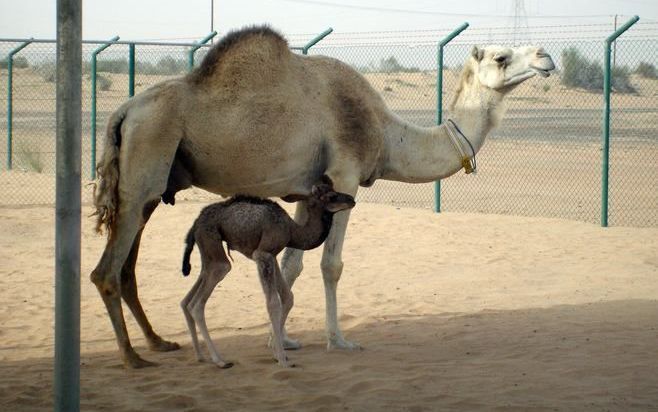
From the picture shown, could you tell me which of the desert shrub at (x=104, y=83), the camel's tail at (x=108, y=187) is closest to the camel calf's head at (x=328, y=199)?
the camel's tail at (x=108, y=187)

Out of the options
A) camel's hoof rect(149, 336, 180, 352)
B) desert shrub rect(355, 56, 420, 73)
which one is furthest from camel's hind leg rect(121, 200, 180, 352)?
desert shrub rect(355, 56, 420, 73)

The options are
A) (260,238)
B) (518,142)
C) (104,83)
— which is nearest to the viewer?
(260,238)

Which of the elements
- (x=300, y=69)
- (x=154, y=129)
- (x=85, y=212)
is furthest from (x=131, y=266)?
(x=85, y=212)

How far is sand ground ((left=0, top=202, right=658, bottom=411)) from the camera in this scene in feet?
20.3

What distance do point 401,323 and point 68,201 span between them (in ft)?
14.8

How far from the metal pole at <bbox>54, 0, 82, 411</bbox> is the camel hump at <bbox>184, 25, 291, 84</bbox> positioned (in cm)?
279

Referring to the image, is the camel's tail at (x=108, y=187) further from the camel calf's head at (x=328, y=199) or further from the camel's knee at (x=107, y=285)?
the camel calf's head at (x=328, y=199)

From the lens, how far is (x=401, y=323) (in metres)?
8.66

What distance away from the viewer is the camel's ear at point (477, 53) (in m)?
8.29

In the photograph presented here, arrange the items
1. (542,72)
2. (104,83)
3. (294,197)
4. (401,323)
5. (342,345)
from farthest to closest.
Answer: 1. (104,83)
2. (401,323)
3. (542,72)
4. (294,197)
5. (342,345)

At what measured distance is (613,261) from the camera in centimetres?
1144

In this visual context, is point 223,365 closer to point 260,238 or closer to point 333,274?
point 260,238

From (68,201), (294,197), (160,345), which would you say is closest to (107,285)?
(160,345)

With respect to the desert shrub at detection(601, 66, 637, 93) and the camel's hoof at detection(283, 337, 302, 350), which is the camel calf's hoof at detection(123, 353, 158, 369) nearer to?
the camel's hoof at detection(283, 337, 302, 350)
